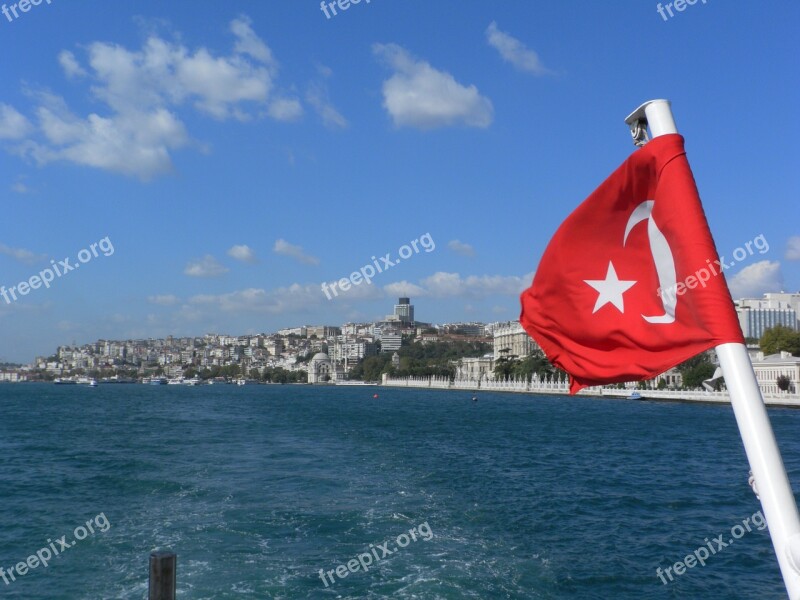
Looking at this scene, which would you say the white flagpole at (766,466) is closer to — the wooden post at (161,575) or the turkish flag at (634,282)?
the turkish flag at (634,282)

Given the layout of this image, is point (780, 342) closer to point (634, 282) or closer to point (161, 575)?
point (161, 575)

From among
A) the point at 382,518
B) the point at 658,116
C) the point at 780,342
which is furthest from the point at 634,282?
the point at 780,342

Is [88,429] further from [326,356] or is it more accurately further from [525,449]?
[326,356]

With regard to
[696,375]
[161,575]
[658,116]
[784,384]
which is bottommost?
[161,575]

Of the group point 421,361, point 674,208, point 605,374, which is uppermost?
point 421,361

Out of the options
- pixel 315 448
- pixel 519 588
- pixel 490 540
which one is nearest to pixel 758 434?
pixel 519 588

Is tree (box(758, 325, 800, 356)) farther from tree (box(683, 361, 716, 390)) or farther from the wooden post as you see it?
the wooden post
